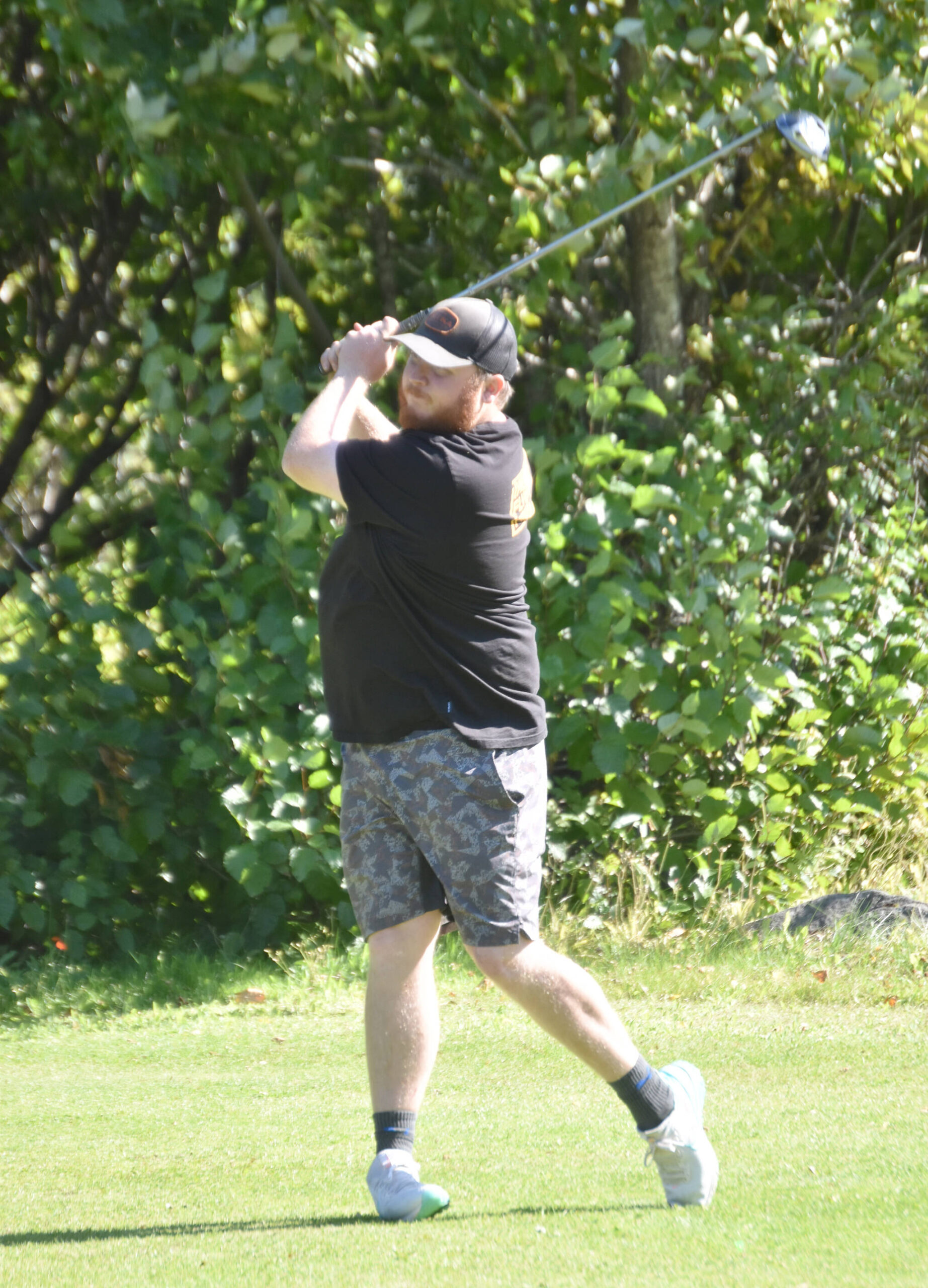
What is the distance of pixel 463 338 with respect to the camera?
10.4 ft

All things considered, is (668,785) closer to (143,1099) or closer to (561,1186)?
(143,1099)

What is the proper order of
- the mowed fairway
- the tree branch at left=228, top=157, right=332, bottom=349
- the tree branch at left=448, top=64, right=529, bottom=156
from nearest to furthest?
1. the mowed fairway
2. the tree branch at left=448, top=64, right=529, bottom=156
3. the tree branch at left=228, top=157, right=332, bottom=349

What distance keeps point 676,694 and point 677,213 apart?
2125 mm

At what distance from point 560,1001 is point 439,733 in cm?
61

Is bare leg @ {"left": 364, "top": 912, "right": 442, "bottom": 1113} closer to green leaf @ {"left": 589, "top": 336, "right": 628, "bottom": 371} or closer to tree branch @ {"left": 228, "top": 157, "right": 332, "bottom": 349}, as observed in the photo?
green leaf @ {"left": 589, "top": 336, "right": 628, "bottom": 371}

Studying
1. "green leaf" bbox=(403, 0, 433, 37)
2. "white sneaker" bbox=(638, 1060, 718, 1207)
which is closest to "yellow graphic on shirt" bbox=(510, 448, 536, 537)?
"white sneaker" bbox=(638, 1060, 718, 1207)

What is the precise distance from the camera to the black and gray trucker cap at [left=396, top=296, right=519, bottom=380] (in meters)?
3.15

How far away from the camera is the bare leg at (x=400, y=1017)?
3160mm

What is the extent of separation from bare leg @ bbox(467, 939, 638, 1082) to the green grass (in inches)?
12.7

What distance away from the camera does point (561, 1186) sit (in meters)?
3.25

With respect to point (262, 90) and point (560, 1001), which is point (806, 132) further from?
point (560, 1001)

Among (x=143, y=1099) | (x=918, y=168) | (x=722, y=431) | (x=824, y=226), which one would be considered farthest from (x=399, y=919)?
(x=824, y=226)

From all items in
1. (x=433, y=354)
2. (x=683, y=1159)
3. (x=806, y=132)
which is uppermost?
(x=806, y=132)

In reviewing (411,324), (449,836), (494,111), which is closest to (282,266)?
(494,111)
